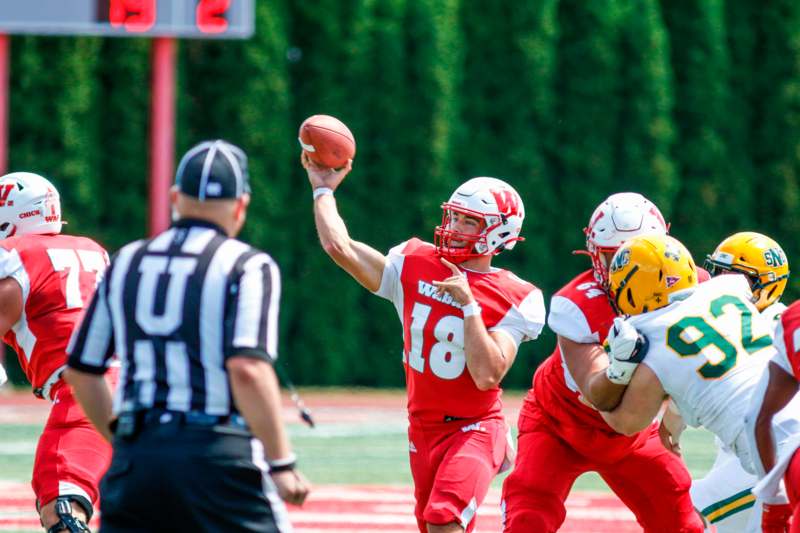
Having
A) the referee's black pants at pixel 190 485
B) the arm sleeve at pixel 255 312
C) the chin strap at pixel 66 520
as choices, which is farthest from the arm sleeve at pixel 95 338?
the chin strap at pixel 66 520

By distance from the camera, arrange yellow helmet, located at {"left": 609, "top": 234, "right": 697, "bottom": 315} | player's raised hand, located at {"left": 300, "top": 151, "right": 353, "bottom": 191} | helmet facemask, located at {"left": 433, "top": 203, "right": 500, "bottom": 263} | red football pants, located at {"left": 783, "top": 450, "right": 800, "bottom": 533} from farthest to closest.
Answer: player's raised hand, located at {"left": 300, "top": 151, "right": 353, "bottom": 191}
helmet facemask, located at {"left": 433, "top": 203, "right": 500, "bottom": 263}
yellow helmet, located at {"left": 609, "top": 234, "right": 697, "bottom": 315}
red football pants, located at {"left": 783, "top": 450, "right": 800, "bottom": 533}

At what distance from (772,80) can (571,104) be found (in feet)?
8.39

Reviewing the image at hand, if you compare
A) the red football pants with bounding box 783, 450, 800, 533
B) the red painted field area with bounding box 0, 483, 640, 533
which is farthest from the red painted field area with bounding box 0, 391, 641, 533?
the red football pants with bounding box 783, 450, 800, 533

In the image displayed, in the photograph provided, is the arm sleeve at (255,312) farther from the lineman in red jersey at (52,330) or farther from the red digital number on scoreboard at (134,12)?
the red digital number on scoreboard at (134,12)

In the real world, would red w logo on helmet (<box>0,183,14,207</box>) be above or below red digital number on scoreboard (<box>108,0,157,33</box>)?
below

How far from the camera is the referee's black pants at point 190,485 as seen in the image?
380 centimetres

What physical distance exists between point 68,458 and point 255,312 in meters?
2.11

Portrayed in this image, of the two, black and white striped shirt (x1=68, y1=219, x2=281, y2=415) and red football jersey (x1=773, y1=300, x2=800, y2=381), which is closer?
black and white striped shirt (x1=68, y1=219, x2=281, y2=415)

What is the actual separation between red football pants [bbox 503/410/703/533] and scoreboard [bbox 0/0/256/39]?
859 centimetres

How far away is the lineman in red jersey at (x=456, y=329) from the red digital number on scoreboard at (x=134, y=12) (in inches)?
318

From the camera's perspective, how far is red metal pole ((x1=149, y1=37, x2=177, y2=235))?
1503 centimetres

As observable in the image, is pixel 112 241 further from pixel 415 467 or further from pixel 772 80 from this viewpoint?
pixel 415 467

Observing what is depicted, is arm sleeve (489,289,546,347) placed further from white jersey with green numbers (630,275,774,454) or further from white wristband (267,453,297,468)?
white wristband (267,453,297,468)

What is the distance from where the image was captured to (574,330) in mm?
5289
